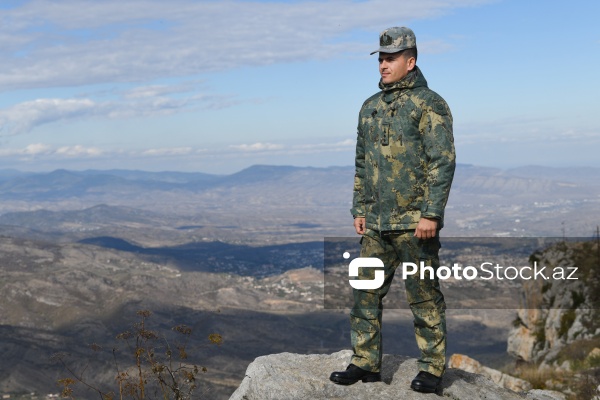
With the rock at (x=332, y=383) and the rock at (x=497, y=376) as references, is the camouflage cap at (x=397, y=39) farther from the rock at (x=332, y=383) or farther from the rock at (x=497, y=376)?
the rock at (x=497, y=376)

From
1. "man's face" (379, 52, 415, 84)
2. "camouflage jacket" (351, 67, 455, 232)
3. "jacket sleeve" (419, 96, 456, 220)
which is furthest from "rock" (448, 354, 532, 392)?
"man's face" (379, 52, 415, 84)

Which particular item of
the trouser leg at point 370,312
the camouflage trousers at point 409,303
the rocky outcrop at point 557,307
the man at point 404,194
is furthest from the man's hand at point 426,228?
the rocky outcrop at point 557,307

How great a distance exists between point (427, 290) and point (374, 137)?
181cm

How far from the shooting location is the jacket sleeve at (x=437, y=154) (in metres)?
7.46

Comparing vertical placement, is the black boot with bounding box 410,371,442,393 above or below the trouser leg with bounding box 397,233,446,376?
below

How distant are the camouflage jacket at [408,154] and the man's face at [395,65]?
0.07m

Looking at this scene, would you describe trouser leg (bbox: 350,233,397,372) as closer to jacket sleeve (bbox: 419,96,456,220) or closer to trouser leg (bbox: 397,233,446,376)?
trouser leg (bbox: 397,233,446,376)

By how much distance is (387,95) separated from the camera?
7977mm

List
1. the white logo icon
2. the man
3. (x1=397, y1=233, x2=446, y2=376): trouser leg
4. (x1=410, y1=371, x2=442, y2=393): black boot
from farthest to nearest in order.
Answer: the white logo icon
(x1=410, y1=371, x2=442, y2=393): black boot
(x1=397, y1=233, x2=446, y2=376): trouser leg
the man

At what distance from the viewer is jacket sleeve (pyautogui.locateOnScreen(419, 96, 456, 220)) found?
7.46 metres

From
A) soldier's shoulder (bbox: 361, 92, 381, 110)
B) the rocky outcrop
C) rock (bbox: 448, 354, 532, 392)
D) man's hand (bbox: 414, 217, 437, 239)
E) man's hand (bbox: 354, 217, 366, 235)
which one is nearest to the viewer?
man's hand (bbox: 414, 217, 437, 239)

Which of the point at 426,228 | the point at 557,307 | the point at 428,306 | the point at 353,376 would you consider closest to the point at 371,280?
the point at 428,306

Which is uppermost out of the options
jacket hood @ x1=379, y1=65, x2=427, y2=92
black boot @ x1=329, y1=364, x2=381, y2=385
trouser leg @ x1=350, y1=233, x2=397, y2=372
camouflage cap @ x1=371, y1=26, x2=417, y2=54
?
camouflage cap @ x1=371, y1=26, x2=417, y2=54

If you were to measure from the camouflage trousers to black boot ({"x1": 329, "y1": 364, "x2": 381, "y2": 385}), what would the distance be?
0.06 metres
